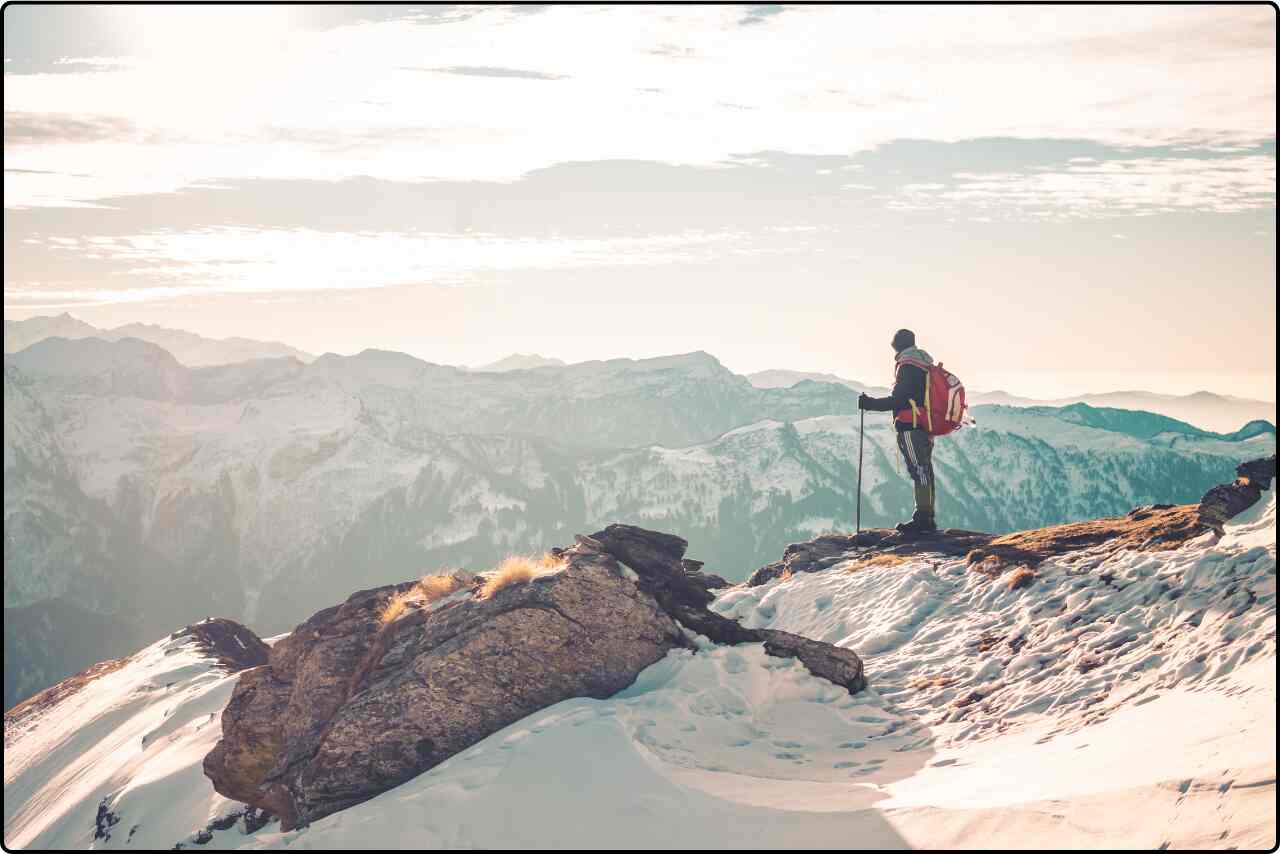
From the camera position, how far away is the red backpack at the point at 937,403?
28.9 metres

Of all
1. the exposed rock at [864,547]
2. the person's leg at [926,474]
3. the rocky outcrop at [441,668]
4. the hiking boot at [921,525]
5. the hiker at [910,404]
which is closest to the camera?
the rocky outcrop at [441,668]

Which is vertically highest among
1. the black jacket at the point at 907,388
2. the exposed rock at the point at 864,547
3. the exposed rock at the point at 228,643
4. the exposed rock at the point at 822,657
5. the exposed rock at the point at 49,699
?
the black jacket at the point at 907,388

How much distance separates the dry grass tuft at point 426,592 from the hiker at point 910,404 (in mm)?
13136

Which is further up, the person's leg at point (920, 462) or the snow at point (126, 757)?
the person's leg at point (920, 462)

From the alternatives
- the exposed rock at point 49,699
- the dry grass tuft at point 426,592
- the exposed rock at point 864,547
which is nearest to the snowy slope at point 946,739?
the dry grass tuft at point 426,592

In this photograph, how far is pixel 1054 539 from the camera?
88.4 feet

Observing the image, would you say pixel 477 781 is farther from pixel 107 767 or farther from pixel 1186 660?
pixel 107 767

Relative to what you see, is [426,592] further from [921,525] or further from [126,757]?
[126,757]

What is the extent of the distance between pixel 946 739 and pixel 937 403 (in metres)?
14.4

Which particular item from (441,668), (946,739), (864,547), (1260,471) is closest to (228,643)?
(864,547)

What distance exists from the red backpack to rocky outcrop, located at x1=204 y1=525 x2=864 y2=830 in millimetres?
9797

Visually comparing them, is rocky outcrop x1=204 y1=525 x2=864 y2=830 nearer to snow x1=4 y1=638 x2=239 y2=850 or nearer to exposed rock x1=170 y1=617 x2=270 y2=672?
snow x1=4 y1=638 x2=239 y2=850

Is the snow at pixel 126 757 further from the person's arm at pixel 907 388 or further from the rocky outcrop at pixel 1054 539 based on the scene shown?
the person's arm at pixel 907 388

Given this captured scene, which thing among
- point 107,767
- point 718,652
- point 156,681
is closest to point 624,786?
point 718,652
